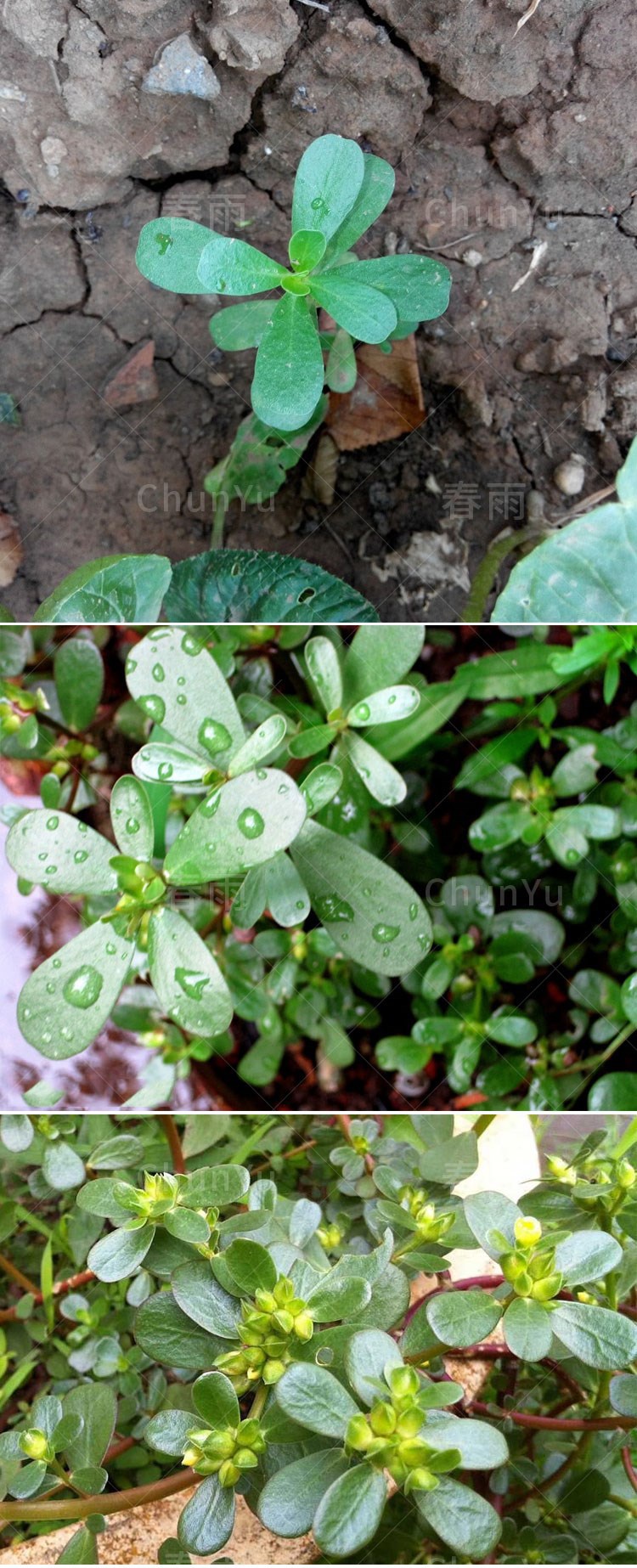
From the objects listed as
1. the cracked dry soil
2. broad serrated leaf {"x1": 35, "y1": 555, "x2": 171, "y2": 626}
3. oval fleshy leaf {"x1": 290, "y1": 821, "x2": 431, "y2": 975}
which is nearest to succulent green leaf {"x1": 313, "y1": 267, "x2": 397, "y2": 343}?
broad serrated leaf {"x1": 35, "y1": 555, "x2": 171, "y2": 626}

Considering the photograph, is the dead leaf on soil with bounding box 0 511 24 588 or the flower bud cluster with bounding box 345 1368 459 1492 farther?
the dead leaf on soil with bounding box 0 511 24 588

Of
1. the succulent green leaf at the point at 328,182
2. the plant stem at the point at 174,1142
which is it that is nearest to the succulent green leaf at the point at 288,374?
the succulent green leaf at the point at 328,182

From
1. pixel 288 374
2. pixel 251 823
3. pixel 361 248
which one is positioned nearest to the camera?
pixel 251 823

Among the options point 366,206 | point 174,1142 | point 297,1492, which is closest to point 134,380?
point 366,206

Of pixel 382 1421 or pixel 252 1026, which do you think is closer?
pixel 382 1421

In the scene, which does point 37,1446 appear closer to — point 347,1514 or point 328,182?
point 347,1514

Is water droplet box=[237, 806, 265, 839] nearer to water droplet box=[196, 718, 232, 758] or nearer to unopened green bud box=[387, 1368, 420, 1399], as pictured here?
water droplet box=[196, 718, 232, 758]

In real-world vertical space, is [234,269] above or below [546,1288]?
above
